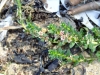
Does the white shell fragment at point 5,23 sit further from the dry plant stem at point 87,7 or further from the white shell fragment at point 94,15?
the white shell fragment at point 94,15

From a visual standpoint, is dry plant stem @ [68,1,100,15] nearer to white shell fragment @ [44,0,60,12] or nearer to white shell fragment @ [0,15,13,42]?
white shell fragment @ [44,0,60,12]

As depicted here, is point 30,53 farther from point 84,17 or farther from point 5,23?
point 84,17

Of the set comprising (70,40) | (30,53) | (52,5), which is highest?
(52,5)

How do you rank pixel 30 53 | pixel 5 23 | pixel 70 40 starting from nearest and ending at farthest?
pixel 70 40
pixel 30 53
pixel 5 23

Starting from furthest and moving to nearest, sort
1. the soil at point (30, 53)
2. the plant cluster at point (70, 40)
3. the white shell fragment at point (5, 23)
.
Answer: the white shell fragment at point (5, 23) → the soil at point (30, 53) → the plant cluster at point (70, 40)

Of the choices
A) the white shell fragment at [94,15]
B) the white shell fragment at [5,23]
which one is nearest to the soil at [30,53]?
the white shell fragment at [5,23]

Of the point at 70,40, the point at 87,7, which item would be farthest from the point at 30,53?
the point at 87,7

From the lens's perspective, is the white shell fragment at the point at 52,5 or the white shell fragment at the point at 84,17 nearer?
the white shell fragment at the point at 84,17
